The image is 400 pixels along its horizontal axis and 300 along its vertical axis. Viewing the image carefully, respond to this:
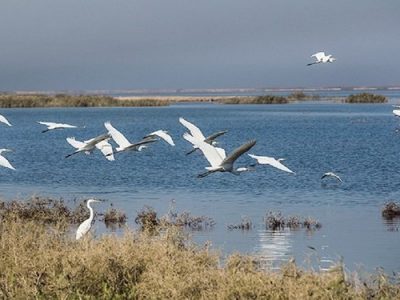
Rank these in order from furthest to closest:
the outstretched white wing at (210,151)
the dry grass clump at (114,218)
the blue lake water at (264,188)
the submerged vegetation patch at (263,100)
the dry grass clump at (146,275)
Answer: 1. the submerged vegetation patch at (263,100)
2. the dry grass clump at (114,218)
3. the blue lake water at (264,188)
4. the outstretched white wing at (210,151)
5. the dry grass clump at (146,275)

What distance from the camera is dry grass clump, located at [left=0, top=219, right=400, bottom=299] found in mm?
8430

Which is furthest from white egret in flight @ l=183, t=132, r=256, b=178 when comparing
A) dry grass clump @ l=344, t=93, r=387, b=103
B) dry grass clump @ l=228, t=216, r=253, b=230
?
dry grass clump @ l=344, t=93, r=387, b=103

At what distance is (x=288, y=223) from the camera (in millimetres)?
17531

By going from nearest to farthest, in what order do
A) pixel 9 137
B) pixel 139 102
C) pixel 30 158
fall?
pixel 30 158, pixel 9 137, pixel 139 102

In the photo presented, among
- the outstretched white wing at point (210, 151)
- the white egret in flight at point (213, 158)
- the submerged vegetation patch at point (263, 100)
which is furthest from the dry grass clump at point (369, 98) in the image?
the outstretched white wing at point (210, 151)

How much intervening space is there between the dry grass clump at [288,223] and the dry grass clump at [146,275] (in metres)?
6.74

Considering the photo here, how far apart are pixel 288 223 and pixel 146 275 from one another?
8.45 m

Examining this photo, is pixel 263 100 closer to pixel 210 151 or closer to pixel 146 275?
pixel 210 151

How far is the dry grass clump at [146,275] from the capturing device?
843cm

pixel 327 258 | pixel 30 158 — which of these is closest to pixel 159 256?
pixel 327 258

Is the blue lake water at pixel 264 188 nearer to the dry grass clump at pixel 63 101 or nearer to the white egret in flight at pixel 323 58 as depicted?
the white egret in flight at pixel 323 58

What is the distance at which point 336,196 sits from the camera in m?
23.2

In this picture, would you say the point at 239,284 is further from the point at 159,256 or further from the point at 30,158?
the point at 30,158

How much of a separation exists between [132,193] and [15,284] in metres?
14.9
